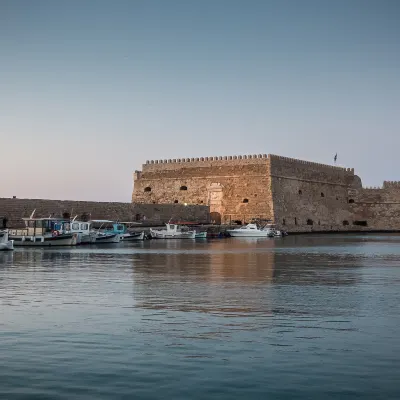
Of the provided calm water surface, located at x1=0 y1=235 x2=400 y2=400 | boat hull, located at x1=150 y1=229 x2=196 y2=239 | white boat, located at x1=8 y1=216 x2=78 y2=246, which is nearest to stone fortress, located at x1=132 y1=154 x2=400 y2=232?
boat hull, located at x1=150 y1=229 x2=196 y2=239

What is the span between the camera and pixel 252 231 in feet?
145

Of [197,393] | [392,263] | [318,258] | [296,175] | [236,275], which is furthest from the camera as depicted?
[296,175]

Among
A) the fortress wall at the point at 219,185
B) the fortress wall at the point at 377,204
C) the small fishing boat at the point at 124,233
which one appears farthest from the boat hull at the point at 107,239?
the fortress wall at the point at 377,204

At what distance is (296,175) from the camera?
50.3m

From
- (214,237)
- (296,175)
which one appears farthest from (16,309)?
(296,175)

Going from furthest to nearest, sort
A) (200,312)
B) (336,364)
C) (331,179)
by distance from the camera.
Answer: (331,179) → (200,312) → (336,364)

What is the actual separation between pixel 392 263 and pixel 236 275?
262 inches

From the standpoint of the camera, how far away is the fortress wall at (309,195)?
1886 inches

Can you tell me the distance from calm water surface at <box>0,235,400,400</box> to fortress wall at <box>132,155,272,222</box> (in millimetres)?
32235

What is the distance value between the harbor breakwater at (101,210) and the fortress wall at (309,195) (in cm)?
564

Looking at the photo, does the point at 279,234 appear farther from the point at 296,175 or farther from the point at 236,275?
the point at 236,275

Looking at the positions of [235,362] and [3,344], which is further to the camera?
[3,344]

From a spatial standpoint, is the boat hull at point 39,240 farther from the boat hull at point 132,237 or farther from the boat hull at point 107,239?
the boat hull at point 132,237

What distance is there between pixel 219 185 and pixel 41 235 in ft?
69.6
